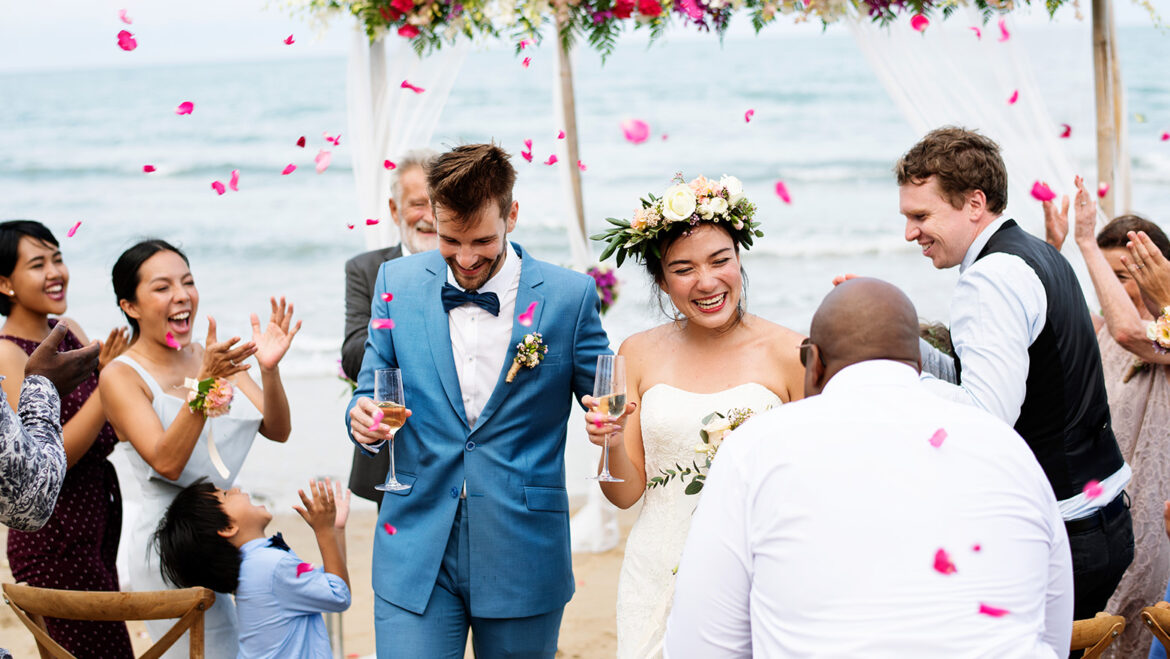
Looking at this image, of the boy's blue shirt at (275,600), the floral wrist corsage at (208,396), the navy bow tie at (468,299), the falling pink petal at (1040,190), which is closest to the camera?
the navy bow tie at (468,299)

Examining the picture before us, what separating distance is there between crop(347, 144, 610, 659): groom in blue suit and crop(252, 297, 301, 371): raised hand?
1.87 ft

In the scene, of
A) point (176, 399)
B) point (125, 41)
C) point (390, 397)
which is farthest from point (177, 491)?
point (125, 41)

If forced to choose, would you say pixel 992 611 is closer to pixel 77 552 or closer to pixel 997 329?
pixel 997 329

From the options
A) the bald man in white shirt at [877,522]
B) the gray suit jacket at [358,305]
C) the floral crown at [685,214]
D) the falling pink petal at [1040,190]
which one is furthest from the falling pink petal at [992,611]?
the falling pink petal at [1040,190]

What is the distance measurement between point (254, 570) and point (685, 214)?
199cm

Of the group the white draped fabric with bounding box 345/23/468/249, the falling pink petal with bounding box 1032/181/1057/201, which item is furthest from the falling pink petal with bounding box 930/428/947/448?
the white draped fabric with bounding box 345/23/468/249

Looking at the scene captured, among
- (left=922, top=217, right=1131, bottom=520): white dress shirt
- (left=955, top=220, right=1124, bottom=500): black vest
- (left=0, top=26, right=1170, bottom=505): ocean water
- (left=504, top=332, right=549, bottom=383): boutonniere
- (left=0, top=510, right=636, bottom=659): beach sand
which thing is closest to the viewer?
(left=922, top=217, right=1131, bottom=520): white dress shirt

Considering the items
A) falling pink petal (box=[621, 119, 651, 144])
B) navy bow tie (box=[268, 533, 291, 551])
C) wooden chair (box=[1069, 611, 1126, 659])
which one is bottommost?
navy bow tie (box=[268, 533, 291, 551])

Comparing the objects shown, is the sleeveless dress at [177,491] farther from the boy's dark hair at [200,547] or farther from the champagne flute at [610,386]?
the champagne flute at [610,386]

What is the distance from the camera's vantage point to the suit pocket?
11.2 feet

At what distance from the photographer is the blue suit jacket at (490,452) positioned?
11.0 feet

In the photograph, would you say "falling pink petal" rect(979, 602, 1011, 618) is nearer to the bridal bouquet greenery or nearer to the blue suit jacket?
the bridal bouquet greenery

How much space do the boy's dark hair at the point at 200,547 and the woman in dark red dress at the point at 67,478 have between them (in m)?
0.47

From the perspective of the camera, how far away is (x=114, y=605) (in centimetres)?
321
